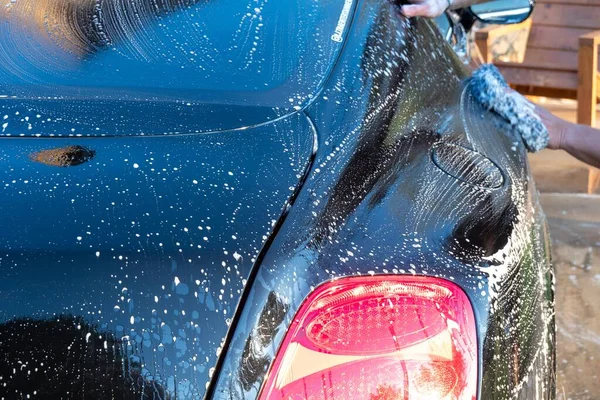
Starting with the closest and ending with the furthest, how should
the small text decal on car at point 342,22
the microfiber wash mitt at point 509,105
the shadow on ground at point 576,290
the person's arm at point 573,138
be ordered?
the small text decal on car at point 342,22 → the microfiber wash mitt at point 509,105 → the person's arm at point 573,138 → the shadow on ground at point 576,290

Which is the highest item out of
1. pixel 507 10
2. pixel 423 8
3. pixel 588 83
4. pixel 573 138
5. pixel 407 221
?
pixel 588 83

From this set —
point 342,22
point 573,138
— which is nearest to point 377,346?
point 342,22

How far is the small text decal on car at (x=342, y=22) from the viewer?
1.55 meters

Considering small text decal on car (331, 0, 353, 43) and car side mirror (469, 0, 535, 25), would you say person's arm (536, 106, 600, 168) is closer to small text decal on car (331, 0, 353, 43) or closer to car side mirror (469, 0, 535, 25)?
car side mirror (469, 0, 535, 25)

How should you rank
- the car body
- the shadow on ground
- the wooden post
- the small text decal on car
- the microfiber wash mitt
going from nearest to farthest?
1. the car body
2. the small text decal on car
3. the microfiber wash mitt
4. the shadow on ground
5. the wooden post

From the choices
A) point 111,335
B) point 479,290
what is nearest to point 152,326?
point 111,335

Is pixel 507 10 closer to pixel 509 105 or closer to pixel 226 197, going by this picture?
pixel 509 105

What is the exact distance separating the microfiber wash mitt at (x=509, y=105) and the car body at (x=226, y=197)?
7.3 inches

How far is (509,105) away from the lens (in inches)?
72.8

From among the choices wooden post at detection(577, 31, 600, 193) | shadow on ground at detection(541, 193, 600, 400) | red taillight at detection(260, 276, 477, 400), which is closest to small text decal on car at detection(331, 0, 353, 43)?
red taillight at detection(260, 276, 477, 400)

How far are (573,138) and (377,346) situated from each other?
61.7 inches

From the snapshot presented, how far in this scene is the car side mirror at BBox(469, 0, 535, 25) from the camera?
9.02 ft

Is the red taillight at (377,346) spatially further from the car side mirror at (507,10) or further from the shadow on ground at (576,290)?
the car side mirror at (507,10)

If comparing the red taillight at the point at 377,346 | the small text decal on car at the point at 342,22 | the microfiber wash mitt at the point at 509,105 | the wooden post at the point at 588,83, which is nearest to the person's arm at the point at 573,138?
the microfiber wash mitt at the point at 509,105
